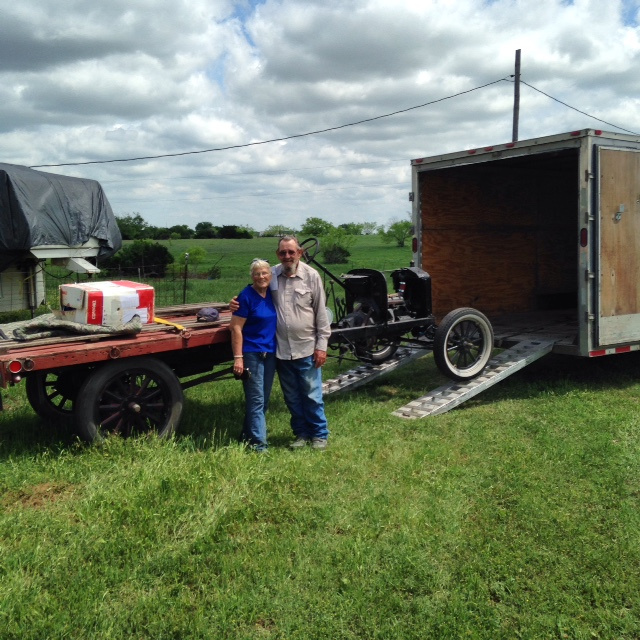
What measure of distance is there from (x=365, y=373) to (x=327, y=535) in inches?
146

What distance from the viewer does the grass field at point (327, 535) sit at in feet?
10.2

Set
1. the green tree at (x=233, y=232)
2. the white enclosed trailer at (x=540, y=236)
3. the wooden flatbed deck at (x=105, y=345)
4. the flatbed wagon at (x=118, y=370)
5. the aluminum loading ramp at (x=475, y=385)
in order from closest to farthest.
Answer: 1. the wooden flatbed deck at (x=105, y=345)
2. the flatbed wagon at (x=118, y=370)
3. the aluminum loading ramp at (x=475, y=385)
4. the white enclosed trailer at (x=540, y=236)
5. the green tree at (x=233, y=232)

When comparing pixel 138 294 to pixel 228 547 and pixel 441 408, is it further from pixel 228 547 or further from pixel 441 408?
pixel 441 408

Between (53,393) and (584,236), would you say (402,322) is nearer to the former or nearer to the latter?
(584,236)

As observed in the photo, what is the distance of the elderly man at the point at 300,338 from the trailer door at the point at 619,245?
3.34 m

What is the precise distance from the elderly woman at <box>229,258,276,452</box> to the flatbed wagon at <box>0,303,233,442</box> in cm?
Result: 34

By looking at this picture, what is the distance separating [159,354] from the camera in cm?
557

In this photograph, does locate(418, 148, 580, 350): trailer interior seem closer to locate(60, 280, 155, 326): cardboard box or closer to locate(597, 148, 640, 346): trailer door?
locate(597, 148, 640, 346): trailer door

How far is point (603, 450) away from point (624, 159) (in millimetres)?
3390

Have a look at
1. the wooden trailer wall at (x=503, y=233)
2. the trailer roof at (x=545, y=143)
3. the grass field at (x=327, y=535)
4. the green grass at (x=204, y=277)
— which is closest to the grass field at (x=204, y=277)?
the green grass at (x=204, y=277)

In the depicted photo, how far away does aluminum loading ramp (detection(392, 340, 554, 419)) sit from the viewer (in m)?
6.37

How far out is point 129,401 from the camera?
5.12 m

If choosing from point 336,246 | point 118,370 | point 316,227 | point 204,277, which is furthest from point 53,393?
point 316,227

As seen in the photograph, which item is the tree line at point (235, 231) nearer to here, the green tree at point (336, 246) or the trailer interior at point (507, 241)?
the green tree at point (336, 246)
